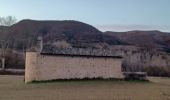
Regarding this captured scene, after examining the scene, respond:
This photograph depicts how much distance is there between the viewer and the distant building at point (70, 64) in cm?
3950

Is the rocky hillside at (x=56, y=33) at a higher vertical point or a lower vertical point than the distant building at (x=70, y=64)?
higher

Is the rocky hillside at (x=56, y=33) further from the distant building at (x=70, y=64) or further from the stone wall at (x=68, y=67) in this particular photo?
the stone wall at (x=68, y=67)

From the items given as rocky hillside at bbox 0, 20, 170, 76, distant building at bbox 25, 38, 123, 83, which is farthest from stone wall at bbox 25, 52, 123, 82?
rocky hillside at bbox 0, 20, 170, 76

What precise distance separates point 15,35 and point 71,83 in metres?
130

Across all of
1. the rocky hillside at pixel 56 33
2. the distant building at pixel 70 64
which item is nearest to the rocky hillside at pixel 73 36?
the rocky hillside at pixel 56 33

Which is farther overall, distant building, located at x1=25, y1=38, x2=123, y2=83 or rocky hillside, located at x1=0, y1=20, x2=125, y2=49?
rocky hillside, located at x1=0, y1=20, x2=125, y2=49

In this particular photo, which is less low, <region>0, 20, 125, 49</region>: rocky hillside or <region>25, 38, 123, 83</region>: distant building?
<region>0, 20, 125, 49</region>: rocky hillside

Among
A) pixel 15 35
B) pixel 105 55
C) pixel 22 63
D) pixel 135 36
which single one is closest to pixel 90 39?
pixel 15 35

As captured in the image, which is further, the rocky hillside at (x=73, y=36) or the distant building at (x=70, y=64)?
the rocky hillside at (x=73, y=36)

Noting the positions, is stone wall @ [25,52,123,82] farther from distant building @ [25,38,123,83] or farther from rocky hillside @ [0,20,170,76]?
rocky hillside @ [0,20,170,76]

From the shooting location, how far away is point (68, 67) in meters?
40.5

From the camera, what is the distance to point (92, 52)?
4231 cm

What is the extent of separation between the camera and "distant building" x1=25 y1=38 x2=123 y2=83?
130 feet

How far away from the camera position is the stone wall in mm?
39438
